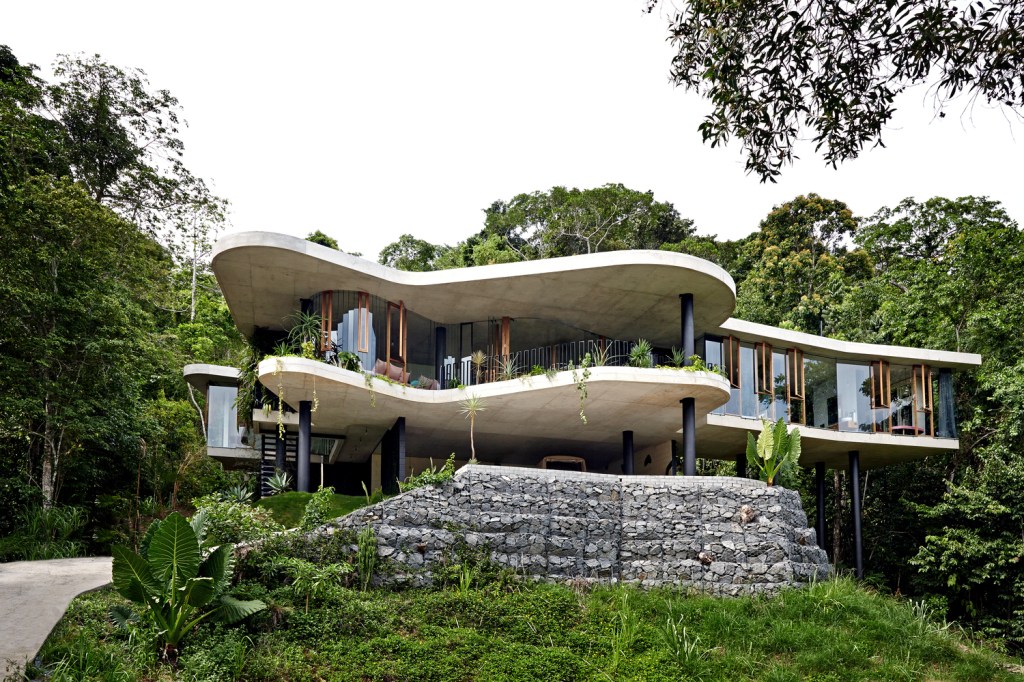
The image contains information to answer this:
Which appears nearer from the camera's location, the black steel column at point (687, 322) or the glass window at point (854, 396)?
the black steel column at point (687, 322)

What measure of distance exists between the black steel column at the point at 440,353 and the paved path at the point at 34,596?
814 centimetres

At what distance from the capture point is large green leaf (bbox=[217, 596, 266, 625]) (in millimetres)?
12328

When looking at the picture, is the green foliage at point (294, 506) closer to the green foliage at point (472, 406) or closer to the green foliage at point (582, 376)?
the green foliage at point (472, 406)

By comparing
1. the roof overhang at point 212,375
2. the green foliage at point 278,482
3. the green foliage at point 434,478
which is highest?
the roof overhang at point 212,375

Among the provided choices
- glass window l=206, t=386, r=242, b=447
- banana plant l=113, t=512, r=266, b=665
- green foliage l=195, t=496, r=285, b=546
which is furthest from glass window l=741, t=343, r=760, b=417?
banana plant l=113, t=512, r=266, b=665

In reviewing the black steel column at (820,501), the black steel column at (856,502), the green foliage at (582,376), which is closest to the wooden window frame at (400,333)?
the green foliage at (582,376)

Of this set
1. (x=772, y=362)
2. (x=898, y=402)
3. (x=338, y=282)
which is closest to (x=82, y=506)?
(x=338, y=282)

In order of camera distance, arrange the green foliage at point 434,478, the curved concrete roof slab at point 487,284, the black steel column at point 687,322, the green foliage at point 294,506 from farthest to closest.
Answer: the black steel column at point 687,322, the curved concrete roof slab at point 487,284, the green foliage at point 294,506, the green foliage at point 434,478

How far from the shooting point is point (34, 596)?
41.5ft

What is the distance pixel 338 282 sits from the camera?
19.7m

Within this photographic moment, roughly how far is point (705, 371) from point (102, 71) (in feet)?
72.1

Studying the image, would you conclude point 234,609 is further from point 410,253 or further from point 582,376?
point 410,253

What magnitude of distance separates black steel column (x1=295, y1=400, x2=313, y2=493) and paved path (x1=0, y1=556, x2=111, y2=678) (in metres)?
3.92

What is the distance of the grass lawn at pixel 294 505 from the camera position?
675 inches
